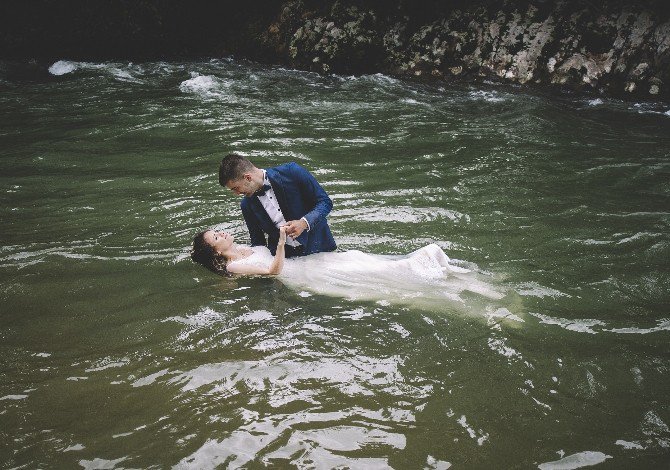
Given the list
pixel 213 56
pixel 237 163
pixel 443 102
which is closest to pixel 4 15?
pixel 213 56

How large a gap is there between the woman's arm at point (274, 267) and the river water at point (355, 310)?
238mm

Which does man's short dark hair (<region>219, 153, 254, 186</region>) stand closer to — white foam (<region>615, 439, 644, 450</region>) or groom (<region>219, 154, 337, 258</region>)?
groom (<region>219, 154, 337, 258</region>)

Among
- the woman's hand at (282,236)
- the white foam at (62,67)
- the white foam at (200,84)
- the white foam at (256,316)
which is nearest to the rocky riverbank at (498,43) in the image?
the white foam at (200,84)

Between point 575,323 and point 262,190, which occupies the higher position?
point 262,190

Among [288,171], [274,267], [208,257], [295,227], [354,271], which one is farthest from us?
[208,257]

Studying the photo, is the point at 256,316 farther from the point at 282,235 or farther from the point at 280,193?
the point at 280,193

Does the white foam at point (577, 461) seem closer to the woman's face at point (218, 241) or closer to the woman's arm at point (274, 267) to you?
the woman's arm at point (274, 267)

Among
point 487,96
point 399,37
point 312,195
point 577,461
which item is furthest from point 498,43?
point 577,461

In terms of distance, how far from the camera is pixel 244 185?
193 inches

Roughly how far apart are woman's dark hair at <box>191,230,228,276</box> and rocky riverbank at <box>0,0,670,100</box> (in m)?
10.4

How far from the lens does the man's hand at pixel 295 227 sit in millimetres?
4883

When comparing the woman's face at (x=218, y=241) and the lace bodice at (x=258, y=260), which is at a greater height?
the woman's face at (x=218, y=241)

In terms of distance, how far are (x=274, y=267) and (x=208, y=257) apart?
2.80 feet

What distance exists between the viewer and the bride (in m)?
5.22
